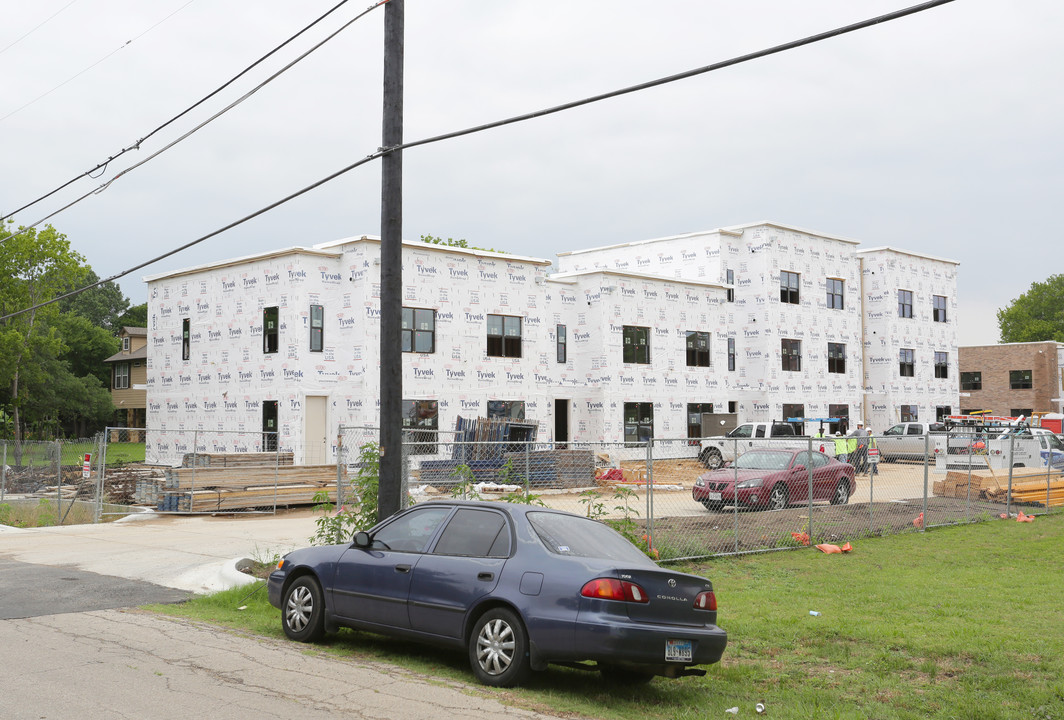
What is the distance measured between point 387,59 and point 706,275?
34.1 metres

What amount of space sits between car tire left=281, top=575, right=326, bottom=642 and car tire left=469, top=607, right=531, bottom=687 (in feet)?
6.77

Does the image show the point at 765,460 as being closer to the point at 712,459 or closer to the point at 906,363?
the point at 712,459

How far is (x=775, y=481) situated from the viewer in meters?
20.7

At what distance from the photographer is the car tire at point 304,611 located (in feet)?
30.9

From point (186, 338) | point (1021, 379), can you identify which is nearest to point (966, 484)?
point (186, 338)

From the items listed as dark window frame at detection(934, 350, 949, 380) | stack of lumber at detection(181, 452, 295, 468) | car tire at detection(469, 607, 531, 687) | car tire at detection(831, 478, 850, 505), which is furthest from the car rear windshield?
dark window frame at detection(934, 350, 949, 380)

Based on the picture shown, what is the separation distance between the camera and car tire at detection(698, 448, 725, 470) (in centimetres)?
3595

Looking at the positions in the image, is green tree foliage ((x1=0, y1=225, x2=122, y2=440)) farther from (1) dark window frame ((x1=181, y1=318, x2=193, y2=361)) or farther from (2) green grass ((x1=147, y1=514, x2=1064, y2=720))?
(2) green grass ((x1=147, y1=514, x2=1064, y2=720))

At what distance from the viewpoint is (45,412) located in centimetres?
5878

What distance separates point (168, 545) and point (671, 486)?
→ 9.56 meters

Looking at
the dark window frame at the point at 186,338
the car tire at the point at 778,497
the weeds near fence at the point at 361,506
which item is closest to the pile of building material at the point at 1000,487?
the car tire at the point at 778,497

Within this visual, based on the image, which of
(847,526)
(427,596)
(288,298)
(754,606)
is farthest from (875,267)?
(427,596)

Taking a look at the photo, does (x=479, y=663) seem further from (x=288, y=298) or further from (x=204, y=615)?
(x=288, y=298)

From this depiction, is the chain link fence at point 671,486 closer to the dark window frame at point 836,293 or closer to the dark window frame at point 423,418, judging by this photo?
the dark window frame at point 423,418
